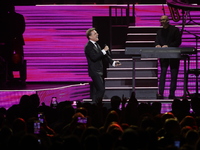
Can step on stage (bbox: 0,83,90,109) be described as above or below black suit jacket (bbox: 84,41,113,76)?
below

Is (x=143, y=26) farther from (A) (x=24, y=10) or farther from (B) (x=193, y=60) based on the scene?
(A) (x=24, y=10)

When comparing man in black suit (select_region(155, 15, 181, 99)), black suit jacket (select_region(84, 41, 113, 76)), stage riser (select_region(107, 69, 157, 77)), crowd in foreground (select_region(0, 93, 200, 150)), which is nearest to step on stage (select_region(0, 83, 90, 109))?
stage riser (select_region(107, 69, 157, 77))

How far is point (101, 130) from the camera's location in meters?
4.20

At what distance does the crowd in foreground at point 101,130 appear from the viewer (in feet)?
11.2

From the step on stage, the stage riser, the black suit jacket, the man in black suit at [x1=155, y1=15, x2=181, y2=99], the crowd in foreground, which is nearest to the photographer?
the crowd in foreground

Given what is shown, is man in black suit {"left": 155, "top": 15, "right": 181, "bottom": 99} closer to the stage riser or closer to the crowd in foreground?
the stage riser

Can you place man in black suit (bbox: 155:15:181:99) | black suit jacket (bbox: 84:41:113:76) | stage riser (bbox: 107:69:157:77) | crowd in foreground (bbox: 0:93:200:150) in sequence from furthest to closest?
stage riser (bbox: 107:69:157:77) < man in black suit (bbox: 155:15:181:99) < black suit jacket (bbox: 84:41:113:76) < crowd in foreground (bbox: 0:93:200:150)

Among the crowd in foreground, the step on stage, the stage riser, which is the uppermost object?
the crowd in foreground

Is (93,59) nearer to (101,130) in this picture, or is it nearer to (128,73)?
(128,73)

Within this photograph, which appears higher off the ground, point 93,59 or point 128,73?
point 93,59

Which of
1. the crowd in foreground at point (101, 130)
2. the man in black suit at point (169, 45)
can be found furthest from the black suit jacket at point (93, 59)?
the crowd in foreground at point (101, 130)

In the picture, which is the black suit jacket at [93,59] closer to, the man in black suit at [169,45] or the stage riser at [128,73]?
the man in black suit at [169,45]

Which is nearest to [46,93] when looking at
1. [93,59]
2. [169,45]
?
[93,59]

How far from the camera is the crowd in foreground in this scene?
3.41 metres
